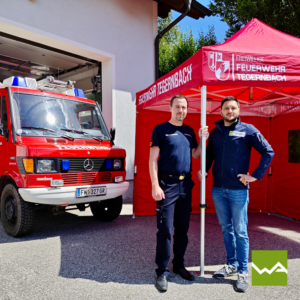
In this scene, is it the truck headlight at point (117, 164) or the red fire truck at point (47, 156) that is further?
the truck headlight at point (117, 164)

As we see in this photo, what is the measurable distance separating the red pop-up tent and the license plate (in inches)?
49.5

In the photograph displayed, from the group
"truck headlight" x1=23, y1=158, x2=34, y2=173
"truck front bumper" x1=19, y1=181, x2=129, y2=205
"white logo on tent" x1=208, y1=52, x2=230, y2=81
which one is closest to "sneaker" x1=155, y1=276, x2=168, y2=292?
"truck front bumper" x1=19, y1=181, x2=129, y2=205

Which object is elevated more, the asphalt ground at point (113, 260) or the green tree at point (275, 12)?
the green tree at point (275, 12)

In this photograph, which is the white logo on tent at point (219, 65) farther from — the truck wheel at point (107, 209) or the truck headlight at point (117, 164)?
the truck wheel at point (107, 209)

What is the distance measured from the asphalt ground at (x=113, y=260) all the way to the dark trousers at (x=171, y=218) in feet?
0.89

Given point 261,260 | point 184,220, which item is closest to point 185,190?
point 184,220

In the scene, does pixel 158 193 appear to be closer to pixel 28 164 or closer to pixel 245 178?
pixel 245 178

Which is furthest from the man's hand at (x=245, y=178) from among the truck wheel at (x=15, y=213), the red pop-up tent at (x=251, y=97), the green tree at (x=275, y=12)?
the green tree at (x=275, y=12)

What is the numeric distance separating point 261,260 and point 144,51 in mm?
6974

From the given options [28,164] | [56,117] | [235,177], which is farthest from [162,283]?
[56,117]

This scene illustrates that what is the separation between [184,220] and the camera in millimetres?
3107

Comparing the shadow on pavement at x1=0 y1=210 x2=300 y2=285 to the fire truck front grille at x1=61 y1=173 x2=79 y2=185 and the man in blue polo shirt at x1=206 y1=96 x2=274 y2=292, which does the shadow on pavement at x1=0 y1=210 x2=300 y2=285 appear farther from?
the fire truck front grille at x1=61 y1=173 x2=79 y2=185

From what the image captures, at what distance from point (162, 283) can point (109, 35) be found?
682cm

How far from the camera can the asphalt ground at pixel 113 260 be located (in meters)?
2.86
